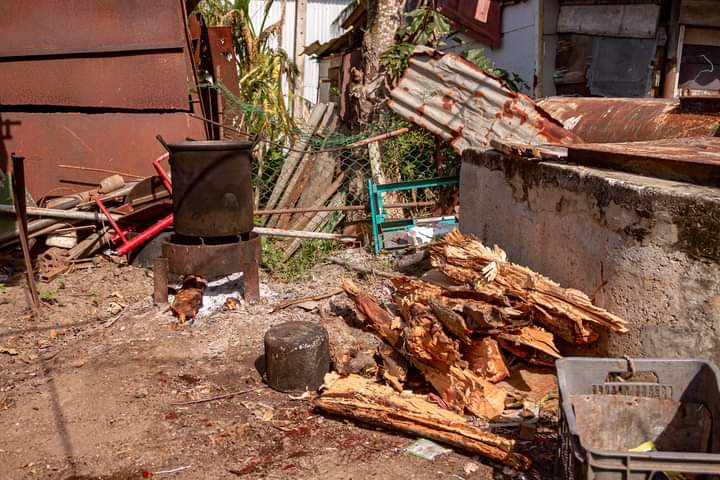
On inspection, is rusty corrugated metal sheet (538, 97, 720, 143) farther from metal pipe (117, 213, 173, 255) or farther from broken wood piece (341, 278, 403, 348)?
metal pipe (117, 213, 173, 255)

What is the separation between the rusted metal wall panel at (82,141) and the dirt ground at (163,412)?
2.26 metres

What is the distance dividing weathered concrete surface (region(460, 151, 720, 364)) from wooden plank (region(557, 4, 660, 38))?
536 centimetres

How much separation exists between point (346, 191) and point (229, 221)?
279cm

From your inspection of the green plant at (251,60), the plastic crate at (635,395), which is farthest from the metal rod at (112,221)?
the plastic crate at (635,395)

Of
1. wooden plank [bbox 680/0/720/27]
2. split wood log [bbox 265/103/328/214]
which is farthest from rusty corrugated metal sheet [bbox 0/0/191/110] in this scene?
wooden plank [bbox 680/0/720/27]

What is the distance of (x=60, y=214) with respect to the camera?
695 centimetres

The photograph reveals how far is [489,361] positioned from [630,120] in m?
2.81

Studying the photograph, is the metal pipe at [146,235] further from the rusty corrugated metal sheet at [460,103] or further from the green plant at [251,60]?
the green plant at [251,60]

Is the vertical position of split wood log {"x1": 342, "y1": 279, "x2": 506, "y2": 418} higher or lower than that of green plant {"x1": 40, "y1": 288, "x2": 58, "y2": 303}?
higher

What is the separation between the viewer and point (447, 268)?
4.93 metres

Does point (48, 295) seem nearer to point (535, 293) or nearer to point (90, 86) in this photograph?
point (90, 86)

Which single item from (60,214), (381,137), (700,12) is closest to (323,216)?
(381,137)

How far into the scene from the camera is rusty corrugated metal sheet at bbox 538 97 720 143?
199 inches

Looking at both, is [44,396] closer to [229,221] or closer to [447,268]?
[229,221]
